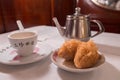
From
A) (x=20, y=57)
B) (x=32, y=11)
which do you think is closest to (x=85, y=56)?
(x=20, y=57)

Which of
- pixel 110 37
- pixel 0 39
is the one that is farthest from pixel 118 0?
pixel 0 39

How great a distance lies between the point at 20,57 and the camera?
0.60m

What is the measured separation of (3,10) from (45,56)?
1.61 metres

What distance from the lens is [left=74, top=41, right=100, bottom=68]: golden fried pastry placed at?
47 cm

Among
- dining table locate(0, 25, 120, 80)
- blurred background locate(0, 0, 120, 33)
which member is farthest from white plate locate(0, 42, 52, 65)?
blurred background locate(0, 0, 120, 33)

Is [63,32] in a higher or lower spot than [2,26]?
higher

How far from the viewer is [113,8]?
1.64 m

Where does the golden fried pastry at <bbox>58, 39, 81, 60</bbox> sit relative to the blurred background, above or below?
above

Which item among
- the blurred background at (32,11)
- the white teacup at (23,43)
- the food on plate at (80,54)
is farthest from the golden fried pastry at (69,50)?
the blurred background at (32,11)

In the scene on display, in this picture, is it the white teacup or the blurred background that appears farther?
the blurred background

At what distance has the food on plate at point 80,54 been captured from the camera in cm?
47

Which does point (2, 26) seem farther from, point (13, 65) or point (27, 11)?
point (13, 65)

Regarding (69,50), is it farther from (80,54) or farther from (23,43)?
(23,43)

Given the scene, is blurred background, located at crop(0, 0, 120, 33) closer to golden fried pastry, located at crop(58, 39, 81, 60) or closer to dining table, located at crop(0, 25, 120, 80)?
dining table, located at crop(0, 25, 120, 80)
